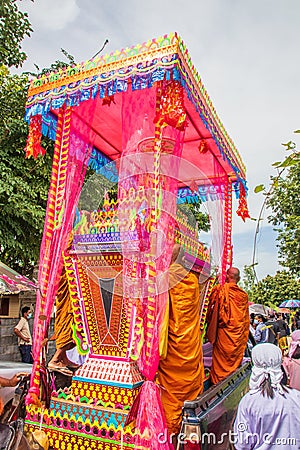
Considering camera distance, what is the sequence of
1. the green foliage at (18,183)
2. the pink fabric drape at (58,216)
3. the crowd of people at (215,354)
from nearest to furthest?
the crowd of people at (215,354), the pink fabric drape at (58,216), the green foliage at (18,183)

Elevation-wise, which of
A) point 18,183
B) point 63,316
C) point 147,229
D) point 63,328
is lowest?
point 63,328

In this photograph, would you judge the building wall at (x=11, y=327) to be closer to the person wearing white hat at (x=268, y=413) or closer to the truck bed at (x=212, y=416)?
the truck bed at (x=212, y=416)

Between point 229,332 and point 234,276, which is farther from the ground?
point 234,276

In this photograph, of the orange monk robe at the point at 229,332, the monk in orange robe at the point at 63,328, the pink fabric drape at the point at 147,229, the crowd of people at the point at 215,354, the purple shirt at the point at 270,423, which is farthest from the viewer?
the orange monk robe at the point at 229,332

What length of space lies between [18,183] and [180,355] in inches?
229

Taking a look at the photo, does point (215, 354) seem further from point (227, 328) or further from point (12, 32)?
point (12, 32)

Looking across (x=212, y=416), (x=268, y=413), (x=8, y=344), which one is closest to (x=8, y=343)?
(x=8, y=344)

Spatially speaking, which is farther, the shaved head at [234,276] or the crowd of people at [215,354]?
the shaved head at [234,276]

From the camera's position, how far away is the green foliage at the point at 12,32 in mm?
8387

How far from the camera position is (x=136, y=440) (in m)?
3.10

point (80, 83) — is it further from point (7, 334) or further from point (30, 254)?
point (7, 334)

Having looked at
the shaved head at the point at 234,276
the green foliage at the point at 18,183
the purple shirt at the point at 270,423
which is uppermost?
the green foliage at the point at 18,183

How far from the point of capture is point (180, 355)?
360 centimetres

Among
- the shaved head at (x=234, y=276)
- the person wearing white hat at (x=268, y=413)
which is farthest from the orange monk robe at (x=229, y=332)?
the person wearing white hat at (x=268, y=413)
